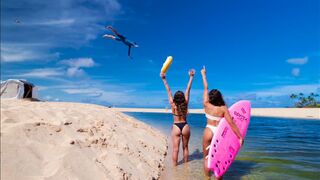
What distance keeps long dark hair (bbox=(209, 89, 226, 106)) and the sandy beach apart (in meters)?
2.01

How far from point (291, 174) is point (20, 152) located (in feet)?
20.6

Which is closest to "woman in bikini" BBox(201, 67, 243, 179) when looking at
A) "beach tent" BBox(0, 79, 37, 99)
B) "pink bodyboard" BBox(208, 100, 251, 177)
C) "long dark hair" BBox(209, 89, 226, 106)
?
"long dark hair" BBox(209, 89, 226, 106)

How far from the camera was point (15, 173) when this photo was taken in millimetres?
4379

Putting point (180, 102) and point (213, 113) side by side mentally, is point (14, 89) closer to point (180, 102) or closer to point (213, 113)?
point (180, 102)

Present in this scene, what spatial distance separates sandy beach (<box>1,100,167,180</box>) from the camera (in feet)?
15.1

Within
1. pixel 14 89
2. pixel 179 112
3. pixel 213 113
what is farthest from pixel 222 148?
pixel 14 89

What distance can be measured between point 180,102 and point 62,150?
11.7 ft

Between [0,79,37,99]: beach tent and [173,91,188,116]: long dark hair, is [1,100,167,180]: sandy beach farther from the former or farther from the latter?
[0,79,37,99]: beach tent

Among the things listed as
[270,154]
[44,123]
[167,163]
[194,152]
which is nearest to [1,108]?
[44,123]

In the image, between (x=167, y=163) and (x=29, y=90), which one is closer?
(x=167, y=163)

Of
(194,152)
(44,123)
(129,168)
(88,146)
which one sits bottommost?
(194,152)

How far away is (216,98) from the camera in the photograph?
6.54m

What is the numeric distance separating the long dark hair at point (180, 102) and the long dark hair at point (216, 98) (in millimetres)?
1423

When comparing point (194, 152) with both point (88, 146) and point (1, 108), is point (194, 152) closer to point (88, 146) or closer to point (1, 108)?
point (88, 146)
